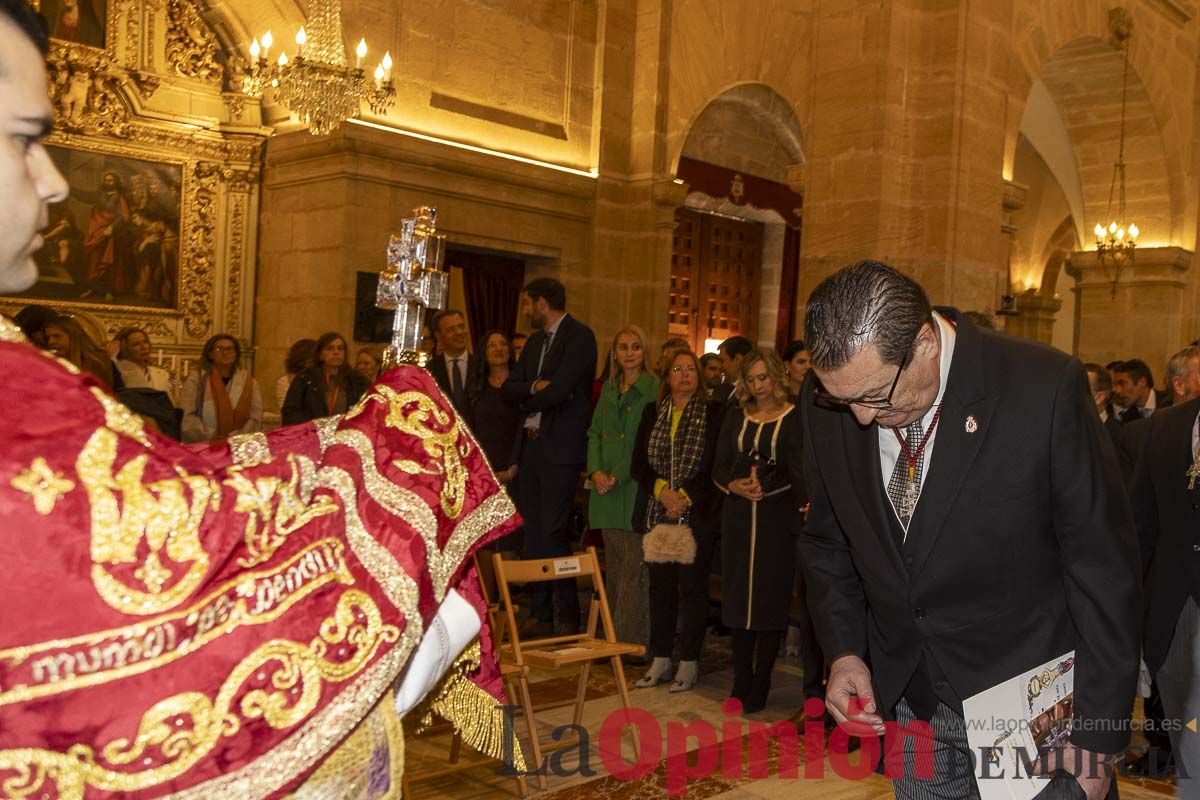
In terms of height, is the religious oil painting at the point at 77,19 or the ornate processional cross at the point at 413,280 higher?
the religious oil painting at the point at 77,19

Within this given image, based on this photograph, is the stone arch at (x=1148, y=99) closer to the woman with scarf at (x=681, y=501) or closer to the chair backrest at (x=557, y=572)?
the woman with scarf at (x=681, y=501)

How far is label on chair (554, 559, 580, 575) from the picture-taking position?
5.30m

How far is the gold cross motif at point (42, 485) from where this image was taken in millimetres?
1247

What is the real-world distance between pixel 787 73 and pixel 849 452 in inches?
443

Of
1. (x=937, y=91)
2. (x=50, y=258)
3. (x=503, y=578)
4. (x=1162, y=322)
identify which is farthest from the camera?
(x=1162, y=322)

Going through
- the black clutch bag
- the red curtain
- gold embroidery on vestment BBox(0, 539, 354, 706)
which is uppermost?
the red curtain

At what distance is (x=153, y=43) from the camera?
36.6ft

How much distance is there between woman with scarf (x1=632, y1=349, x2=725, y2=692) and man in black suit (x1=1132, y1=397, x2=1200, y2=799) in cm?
248

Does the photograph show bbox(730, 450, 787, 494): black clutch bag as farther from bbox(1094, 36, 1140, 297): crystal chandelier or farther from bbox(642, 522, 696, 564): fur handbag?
bbox(1094, 36, 1140, 297): crystal chandelier

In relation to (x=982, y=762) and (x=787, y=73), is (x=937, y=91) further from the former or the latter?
(x=982, y=762)

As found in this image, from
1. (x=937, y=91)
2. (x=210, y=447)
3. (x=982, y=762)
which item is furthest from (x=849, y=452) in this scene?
(x=937, y=91)

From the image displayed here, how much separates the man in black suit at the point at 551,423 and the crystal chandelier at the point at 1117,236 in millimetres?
10311

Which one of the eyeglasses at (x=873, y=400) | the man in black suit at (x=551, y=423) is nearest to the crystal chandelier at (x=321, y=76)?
the man in black suit at (x=551, y=423)

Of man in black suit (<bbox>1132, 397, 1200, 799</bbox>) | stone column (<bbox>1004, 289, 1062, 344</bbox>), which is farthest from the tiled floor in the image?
stone column (<bbox>1004, 289, 1062, 344</bbox>)
